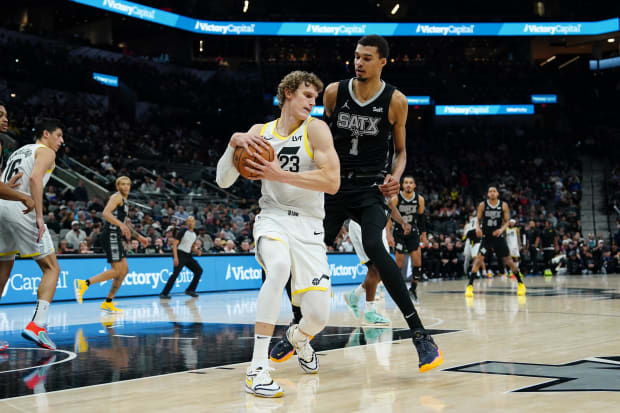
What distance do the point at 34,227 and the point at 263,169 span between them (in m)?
3.38

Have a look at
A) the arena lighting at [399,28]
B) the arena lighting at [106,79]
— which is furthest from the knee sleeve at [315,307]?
the arena lighting at [399,28]

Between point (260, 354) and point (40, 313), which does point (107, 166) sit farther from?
→ point (260, 354)

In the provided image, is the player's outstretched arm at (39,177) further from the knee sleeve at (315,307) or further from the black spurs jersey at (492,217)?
the black spurs jersey at (492,217)

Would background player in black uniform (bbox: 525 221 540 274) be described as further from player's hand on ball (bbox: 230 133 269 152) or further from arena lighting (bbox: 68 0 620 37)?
player's hand on ball (bbox: 230 133 269 152)

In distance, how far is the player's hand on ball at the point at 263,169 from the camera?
4246mm

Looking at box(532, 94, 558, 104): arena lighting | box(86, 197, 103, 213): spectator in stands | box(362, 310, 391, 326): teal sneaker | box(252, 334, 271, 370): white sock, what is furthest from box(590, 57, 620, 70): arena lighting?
box(252, 334, 271, 370): white sock

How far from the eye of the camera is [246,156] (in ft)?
14.1

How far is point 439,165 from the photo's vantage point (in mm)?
35531

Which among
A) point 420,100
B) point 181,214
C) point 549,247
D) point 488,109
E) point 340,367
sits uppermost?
point 420,100

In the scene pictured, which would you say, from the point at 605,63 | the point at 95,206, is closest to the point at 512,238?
the point at 95,206

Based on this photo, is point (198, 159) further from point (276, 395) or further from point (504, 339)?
A: point (276, 395)

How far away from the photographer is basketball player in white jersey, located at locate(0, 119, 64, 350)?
6.48 meters

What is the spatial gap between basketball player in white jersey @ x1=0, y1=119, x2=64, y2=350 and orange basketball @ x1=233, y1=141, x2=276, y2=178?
281cm

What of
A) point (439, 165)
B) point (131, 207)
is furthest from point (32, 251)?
point (439, 165)
